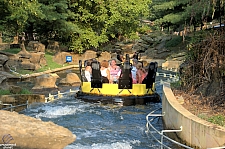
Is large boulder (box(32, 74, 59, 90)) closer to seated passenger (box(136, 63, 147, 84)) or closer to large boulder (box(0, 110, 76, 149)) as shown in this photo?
seated passenger (box(136, 63, 147, 84))

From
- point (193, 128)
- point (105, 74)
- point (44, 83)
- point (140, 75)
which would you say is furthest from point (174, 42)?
point (193, 128)

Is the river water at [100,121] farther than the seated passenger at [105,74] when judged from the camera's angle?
No

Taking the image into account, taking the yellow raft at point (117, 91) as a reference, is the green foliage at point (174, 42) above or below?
above

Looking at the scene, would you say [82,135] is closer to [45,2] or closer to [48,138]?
[48,138]

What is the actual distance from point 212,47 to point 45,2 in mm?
20443

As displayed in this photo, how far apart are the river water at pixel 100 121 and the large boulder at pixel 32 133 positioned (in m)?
0.28

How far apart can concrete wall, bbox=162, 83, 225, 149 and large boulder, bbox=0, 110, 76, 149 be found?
2.25 meters

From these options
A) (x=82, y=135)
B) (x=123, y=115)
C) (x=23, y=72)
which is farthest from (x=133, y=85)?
(x=23, y=72)

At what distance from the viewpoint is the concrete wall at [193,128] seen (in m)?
5.62

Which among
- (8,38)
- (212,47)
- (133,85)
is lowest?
(133,85)

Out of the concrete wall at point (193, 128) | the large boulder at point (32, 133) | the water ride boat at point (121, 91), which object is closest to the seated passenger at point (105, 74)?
the water ride boat at point (121, 91)

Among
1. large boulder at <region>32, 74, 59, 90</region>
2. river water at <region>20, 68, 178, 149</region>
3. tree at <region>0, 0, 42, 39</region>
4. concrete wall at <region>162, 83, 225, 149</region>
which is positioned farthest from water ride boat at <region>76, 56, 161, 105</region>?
tree at <region>0, 0, 42, 39</region>

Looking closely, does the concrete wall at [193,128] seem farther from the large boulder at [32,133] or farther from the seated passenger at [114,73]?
the seated passenger at [114,73]

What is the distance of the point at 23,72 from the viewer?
19766mm
